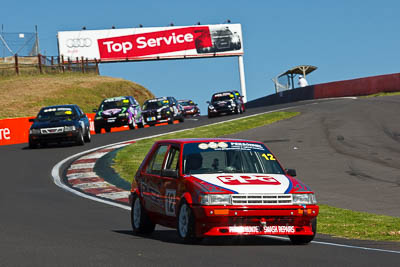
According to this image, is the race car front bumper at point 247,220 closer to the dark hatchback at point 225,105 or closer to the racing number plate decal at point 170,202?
the racing number plate decal at point 170,202

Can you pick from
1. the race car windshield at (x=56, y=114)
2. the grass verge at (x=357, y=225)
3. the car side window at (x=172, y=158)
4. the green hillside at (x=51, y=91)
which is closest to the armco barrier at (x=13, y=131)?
the race car windshield at (x=56, y=114)

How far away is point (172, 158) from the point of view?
34.6 ft

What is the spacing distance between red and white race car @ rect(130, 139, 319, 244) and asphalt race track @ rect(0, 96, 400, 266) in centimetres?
24

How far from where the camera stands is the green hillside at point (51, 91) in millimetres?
59344

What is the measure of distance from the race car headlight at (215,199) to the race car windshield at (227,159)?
82 cm

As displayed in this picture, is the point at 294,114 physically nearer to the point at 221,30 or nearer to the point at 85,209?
the point at 85,209

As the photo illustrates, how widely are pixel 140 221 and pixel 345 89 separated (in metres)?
44.9

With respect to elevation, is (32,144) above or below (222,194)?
below

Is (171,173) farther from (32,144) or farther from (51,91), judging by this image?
(51,91)

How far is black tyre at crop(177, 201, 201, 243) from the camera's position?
9.24m

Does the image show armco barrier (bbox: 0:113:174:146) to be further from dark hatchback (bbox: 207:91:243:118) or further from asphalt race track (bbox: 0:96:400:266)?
dark hatchback (bbox: 207:91:243:118)

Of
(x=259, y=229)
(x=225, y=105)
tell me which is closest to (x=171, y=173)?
(x=259, y=229)

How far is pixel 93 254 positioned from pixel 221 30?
276 ft

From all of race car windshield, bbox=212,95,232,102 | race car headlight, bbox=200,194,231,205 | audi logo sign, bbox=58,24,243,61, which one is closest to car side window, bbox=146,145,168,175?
race car headlight, bbox=200,194,231,205
